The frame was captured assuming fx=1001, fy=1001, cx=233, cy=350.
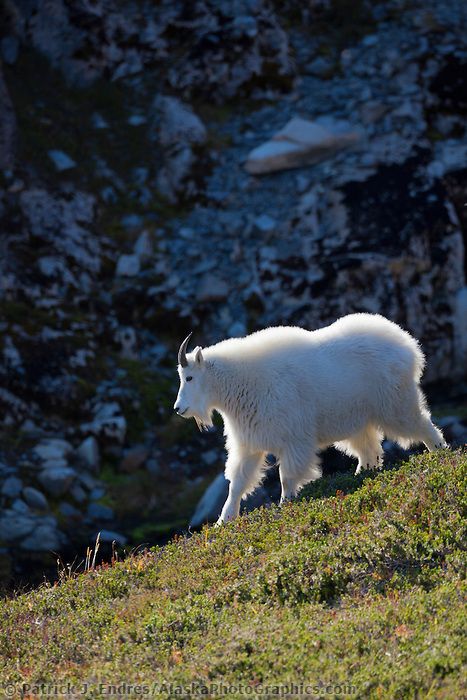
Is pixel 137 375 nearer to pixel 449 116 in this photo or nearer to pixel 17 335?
pixel 17 335

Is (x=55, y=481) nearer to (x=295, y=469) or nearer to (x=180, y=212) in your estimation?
(x=295, y=469)

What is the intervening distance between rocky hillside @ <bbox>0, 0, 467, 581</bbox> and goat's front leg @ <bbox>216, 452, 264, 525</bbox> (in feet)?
15.3

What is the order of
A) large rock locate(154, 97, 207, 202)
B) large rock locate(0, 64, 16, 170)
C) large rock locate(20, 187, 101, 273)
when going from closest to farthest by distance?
1. large rock locate(20, 187, 101, 273)
2. large rock locate(0, 64, 16, 170)
3. large rock locate(154, 97, 207, 202)

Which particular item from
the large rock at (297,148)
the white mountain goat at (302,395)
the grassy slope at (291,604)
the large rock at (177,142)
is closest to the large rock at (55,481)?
the white mountain goat at (302,395)

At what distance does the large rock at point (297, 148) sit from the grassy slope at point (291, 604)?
1329cm

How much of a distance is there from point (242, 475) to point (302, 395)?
49.3 inches

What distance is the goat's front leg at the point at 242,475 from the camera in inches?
488

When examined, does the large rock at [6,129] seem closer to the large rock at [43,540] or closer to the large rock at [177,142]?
the large rock at [177,142]

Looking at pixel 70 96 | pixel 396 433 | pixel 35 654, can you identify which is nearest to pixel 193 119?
pixel 70 96

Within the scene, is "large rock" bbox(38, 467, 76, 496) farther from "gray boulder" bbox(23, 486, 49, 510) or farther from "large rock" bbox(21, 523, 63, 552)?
"large rock" bbox(21, 523, 63, 552)

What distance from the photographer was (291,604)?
26.4 feet

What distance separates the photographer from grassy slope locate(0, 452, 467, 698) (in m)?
6.70

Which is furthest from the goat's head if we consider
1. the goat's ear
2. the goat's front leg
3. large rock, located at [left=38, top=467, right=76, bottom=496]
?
large rock, located at [left=38, top=467, right=76, bottom=496]

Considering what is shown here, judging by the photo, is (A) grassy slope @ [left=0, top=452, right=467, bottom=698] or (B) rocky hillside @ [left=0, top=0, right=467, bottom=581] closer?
(A) grassy slope @ [left=0, top=452, right=467, bottom=698]
